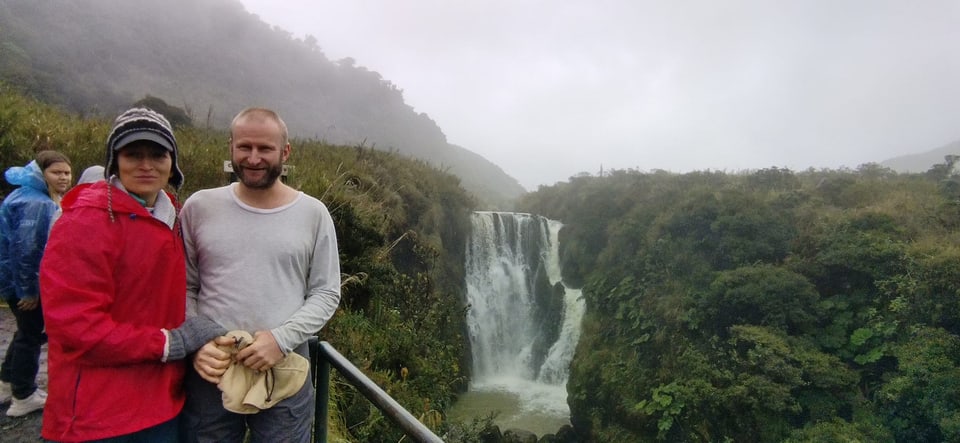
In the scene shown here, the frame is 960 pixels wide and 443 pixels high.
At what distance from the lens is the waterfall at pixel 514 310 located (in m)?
17.4

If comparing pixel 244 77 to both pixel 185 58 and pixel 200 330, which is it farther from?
pixel 200 330

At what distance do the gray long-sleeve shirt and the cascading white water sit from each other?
50.1 ft

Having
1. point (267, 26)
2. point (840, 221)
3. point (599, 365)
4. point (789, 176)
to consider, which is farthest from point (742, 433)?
point (267, 26)

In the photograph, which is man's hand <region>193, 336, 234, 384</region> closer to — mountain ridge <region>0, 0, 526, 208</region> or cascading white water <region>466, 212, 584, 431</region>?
mountain ridge <region>0, 0, 526, 208</region>

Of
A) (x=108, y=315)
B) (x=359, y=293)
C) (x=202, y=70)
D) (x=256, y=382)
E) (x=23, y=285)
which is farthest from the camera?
(x=202, y=70)

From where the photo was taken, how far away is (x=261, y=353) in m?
1.42

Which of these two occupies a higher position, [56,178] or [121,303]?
[56,178]

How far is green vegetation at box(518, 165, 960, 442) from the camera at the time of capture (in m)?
9.60

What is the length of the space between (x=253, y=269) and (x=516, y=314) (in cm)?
1760

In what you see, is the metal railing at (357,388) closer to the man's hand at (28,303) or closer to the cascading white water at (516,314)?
the man's hand at (28,303)

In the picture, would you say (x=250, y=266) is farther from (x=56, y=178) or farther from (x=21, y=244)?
(x=56, y=178)

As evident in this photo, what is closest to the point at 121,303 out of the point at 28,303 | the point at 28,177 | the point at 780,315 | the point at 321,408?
the point at 321,408

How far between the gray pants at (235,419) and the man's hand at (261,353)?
21 cm

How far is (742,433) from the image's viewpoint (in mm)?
10484
